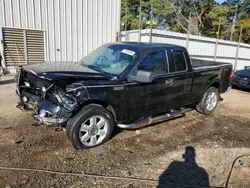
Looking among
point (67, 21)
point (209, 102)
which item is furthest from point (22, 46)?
point (209, 102)

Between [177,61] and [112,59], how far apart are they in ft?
4.80

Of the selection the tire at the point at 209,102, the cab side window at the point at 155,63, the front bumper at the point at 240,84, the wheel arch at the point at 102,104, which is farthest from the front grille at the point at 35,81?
the front bumper at the point at 240,84

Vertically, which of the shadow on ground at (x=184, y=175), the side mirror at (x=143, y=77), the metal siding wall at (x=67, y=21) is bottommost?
the shadow on ground at (x=184, y=175)

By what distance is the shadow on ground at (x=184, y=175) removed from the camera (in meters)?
2.88

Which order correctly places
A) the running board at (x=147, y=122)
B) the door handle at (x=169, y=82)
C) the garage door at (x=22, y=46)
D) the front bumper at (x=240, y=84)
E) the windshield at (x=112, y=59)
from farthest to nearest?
the front bumper at (x=240, y=84) → the garage door at (x=22, y=46) → the door handle at (x=169, y=82) → the windshield at (x=112, y=59) → the running board at (x=147, y=122)

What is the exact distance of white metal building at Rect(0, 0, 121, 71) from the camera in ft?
29.4

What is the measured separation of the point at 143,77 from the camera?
12.0 ft

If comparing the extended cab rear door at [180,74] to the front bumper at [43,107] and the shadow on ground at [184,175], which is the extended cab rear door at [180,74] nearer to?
the shadow on ground at [184,175]

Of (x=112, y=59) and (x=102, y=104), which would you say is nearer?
(x=102, y=104)

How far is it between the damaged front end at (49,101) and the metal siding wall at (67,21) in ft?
21.1

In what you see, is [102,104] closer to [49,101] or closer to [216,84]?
[49,101]

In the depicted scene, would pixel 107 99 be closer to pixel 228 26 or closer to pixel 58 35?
pixel 58 35

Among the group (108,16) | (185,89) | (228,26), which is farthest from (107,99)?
(228,26)

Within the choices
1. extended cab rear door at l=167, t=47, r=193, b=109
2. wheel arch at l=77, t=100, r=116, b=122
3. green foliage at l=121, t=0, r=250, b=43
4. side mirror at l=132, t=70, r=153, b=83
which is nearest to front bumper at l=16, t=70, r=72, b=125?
wheel arch at l=77, t=100, r=116, b=122
